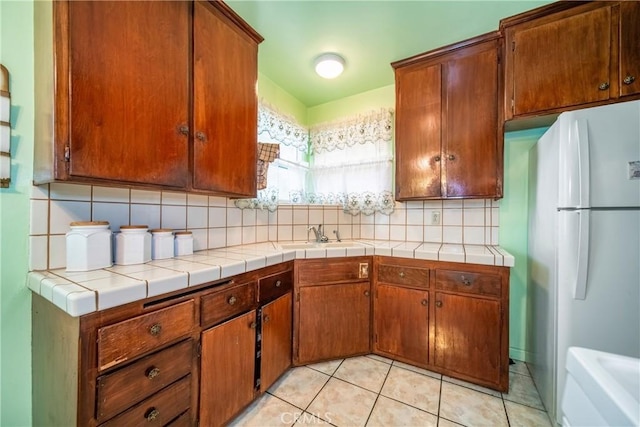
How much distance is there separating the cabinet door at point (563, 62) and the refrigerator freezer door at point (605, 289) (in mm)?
723

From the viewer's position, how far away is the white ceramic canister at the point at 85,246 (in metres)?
0.96

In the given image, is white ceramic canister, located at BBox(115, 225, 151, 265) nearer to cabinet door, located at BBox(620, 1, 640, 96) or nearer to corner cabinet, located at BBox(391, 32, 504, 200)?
corner cabinet, located at BBox(391, 32, 504, 200)

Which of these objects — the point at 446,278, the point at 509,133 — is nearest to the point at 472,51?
the point at 509,133

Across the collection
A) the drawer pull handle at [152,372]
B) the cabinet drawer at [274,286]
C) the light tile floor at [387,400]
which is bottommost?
the light tile floor at [387,400]

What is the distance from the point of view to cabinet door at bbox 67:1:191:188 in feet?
2.84

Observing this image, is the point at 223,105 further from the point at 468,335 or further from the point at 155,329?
the point at 468,335

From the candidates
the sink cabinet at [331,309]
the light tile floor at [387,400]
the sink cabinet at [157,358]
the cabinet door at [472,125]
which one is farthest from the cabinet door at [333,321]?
the cabinet door at [472,125]

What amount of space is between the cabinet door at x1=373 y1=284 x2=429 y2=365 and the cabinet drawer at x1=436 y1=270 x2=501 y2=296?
143mm

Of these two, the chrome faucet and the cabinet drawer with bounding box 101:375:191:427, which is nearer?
the cabinet drawer with bounding box 101:375:191:427

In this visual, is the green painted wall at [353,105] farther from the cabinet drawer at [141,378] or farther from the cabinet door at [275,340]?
the cabinet drawer at [141,378]

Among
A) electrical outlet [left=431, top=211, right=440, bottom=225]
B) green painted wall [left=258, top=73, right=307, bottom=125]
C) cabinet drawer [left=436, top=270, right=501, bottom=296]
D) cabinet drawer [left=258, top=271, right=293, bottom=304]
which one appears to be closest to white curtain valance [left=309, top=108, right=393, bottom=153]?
green painted wall [left=258, top=73, right=307, bottom=125]

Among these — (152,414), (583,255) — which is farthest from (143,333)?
(583,255)

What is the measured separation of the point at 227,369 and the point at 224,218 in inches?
37.5

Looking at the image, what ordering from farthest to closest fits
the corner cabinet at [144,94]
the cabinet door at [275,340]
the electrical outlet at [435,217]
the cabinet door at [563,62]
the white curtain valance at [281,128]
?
1. the electrical outlet at [435,217]
2. the white curtain valance at [281,128]
3. the cabinet door at [275,340]
4. the cabinet door at [563,62]
5. the corner cabinet at [144,94]
